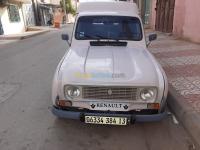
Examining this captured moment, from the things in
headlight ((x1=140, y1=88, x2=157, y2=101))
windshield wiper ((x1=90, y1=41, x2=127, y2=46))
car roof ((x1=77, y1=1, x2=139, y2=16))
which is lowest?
headlight ((x1=140, y1=88, x2=157, y2=101))

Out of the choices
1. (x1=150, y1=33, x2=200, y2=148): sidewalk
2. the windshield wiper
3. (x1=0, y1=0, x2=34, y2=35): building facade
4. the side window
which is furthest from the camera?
the side window

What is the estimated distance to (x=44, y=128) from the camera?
400 cm

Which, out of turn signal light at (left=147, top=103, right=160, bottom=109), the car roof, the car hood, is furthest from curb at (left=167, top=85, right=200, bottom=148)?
the car roof

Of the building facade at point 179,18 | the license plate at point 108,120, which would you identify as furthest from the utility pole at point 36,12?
the license plate at point 108,120

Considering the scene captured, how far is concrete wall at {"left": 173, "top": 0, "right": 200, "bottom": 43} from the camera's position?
1133cm

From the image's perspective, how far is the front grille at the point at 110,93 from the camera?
3.48 m

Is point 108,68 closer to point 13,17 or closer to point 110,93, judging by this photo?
point 110,93

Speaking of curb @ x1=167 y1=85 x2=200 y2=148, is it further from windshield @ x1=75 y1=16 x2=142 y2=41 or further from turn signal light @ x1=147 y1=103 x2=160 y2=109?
windshield @ x1=75 y1=16 x2=142 y2=41

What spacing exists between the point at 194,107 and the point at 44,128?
102 inches

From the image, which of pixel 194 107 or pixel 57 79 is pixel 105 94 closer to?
pixel 57 79

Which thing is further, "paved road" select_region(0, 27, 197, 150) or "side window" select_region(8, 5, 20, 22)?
"side window" select_region(8, 5, 20, 22)

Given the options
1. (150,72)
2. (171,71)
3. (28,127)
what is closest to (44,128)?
(28,127)

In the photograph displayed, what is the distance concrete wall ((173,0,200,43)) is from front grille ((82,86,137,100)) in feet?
28.7

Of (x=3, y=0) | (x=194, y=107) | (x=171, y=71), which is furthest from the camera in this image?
(x=3, y=0)
